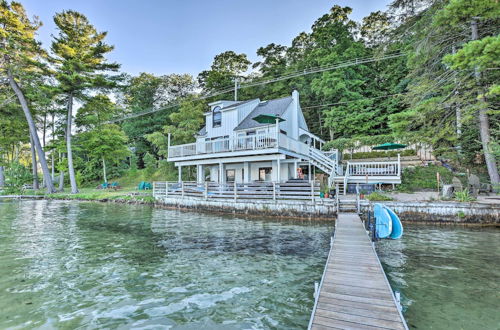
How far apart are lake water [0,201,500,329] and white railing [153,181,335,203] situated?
2850 millimetres

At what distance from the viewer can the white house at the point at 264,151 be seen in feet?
50.7

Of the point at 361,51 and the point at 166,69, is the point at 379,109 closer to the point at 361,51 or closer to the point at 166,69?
the point at 361,51

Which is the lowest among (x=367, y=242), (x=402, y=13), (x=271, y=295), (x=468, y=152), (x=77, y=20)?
(x=271, y=295)

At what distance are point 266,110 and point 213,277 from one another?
17.3 meters

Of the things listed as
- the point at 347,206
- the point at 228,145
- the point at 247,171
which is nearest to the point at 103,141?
the point at 228,145

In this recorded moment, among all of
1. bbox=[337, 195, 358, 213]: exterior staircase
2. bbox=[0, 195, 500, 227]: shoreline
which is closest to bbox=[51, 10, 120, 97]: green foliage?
bbox=[0, 195, 500, 227]: shoreline

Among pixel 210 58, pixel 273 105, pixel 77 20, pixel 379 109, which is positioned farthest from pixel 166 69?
pixel 379 109

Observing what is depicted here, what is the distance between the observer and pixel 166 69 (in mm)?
43406

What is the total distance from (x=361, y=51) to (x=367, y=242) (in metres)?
27.4

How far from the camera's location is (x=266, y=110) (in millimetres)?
21078

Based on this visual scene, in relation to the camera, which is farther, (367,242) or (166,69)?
(166,69)

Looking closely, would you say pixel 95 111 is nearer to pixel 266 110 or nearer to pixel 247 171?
pixel 266 110

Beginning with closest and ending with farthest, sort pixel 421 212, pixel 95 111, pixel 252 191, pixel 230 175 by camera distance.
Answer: pixel 421 212 → pixel 252 191 → pixel 230 175 → pixel 95 111

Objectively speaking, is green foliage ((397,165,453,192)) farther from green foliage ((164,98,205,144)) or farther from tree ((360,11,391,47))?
tree ((360,11,391,47))
